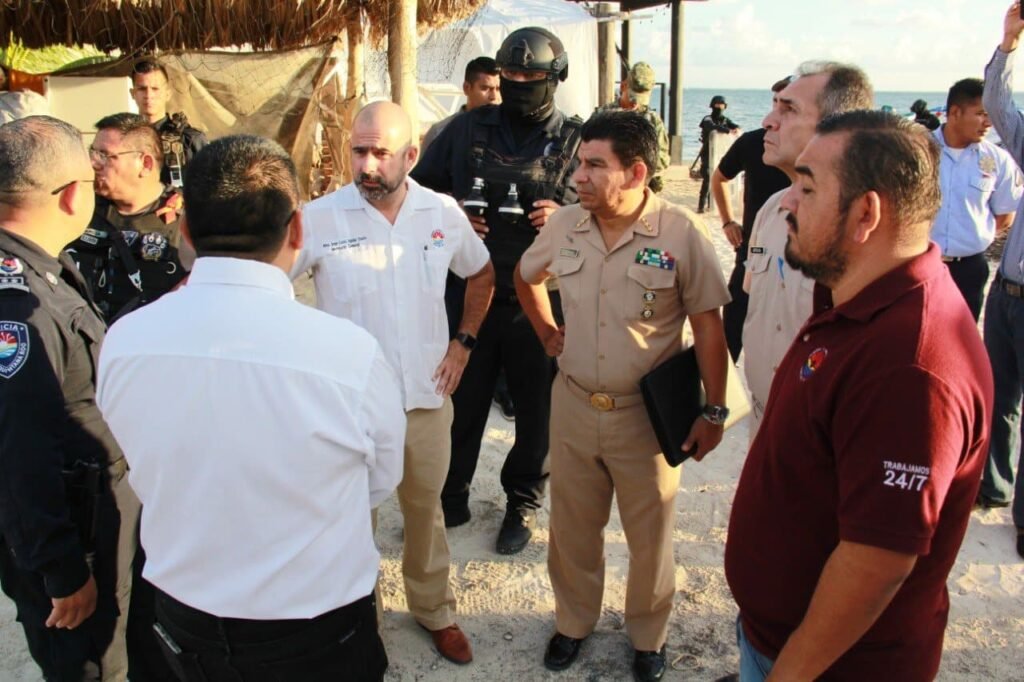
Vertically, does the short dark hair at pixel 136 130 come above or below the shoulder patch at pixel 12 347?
above

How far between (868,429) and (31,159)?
7.47ft

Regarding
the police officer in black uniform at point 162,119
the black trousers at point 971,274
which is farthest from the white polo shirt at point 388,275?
the black trousers at point 971,274

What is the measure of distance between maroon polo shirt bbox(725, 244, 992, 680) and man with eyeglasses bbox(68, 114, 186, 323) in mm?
2601

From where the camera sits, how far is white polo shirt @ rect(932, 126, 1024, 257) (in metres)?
4.71

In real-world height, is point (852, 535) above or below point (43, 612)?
above

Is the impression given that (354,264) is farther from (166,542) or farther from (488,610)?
(488,610)

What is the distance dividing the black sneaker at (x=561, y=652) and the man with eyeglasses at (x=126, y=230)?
7.20 feet

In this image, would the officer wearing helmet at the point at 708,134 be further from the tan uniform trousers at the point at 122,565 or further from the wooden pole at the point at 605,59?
the tan uniform trousers at the point at 122,565

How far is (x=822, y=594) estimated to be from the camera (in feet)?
4.86

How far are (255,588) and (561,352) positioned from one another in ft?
5.69

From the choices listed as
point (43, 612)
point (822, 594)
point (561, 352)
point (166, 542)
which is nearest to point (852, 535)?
point (822, 594)

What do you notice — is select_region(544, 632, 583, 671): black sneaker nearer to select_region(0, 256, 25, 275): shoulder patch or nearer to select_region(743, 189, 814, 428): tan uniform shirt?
select_region(743, 189, 814, 428): tan uniform shirt

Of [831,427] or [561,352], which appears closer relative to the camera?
[831,427]

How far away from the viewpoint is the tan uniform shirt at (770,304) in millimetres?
2494
